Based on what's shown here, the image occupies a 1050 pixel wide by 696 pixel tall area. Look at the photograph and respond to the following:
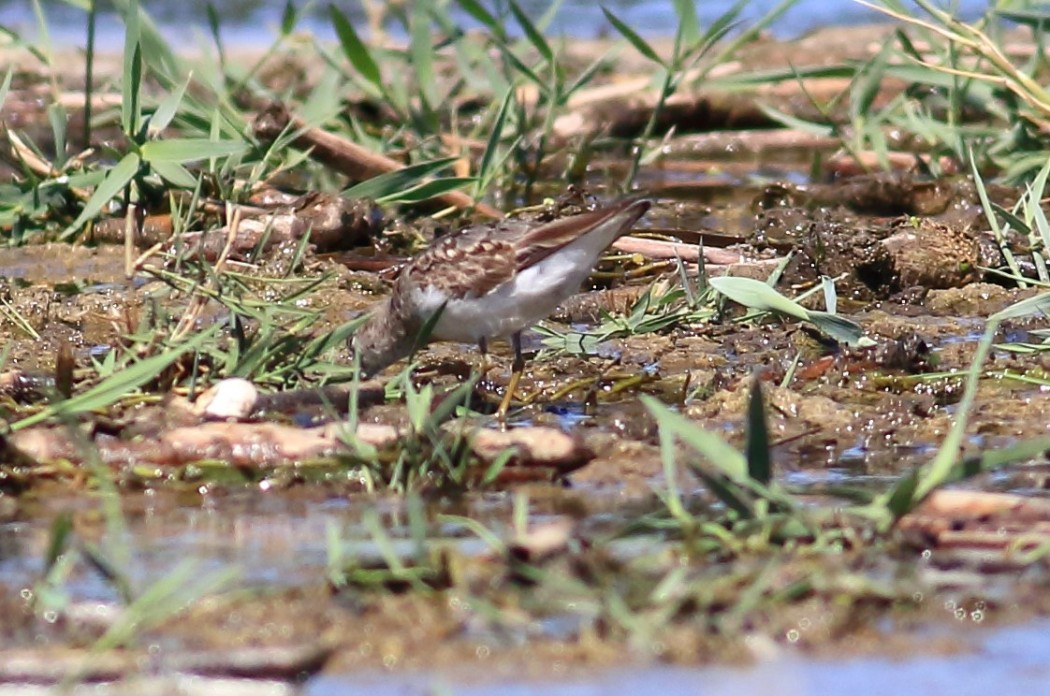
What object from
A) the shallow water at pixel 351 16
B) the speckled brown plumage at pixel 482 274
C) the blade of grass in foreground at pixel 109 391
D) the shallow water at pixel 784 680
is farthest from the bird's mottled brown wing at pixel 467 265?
the shallow water at pixel 351 16

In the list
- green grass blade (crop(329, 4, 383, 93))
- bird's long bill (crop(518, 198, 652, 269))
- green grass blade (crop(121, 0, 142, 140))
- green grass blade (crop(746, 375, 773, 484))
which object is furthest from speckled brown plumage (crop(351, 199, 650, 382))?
green grass blade (crop(329, 4, 383, 93))

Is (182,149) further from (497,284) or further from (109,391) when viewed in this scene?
(109,391)

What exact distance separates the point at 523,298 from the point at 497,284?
11cm

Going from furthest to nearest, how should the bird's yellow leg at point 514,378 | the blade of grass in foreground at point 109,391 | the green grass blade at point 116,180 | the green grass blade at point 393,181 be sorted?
the green grass blade at point 393,181 → the green grass blade at point 116,180 → the bird's yellow leg at point 514,378 → the blade of grass in foreground at point 109,391

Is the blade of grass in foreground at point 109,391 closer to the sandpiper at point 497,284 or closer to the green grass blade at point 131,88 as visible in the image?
the sandpiper at point 497,284

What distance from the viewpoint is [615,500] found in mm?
4664

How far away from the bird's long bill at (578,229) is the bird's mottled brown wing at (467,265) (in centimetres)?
7

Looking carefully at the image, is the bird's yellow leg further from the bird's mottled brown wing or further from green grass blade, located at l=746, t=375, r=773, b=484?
green grass blade, located at l=746, t=375, r=773, b=484

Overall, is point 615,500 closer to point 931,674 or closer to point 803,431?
point 803,431

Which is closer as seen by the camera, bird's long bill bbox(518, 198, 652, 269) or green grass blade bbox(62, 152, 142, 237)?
bird's long bill bbox(518, 198, 652, 269)

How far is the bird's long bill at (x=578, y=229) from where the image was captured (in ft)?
20.2

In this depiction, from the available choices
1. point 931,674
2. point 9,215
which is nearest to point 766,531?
point 931,674

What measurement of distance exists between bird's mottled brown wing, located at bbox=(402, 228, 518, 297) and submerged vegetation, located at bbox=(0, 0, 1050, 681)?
29 centimetres

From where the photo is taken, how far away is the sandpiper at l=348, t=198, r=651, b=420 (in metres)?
6.23
